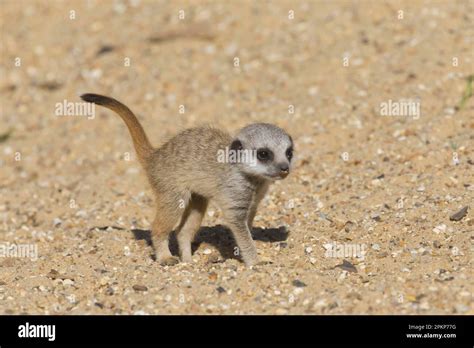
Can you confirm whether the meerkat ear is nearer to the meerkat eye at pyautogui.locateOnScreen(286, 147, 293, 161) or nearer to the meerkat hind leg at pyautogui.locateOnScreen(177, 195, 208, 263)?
the meerkat eye at pyautogui.locateOnScreen(286, 147, 293, 161)

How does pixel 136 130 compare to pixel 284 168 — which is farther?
pixel 136 130

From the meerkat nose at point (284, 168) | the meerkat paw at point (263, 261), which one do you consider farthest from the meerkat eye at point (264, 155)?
the meerkat paw at point (263, 261)

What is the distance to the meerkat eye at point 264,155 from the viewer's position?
6.32m

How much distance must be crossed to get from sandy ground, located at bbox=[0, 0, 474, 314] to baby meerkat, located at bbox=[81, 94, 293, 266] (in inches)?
13.4

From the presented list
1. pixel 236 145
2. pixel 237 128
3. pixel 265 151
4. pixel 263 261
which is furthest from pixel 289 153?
pixel 237 128

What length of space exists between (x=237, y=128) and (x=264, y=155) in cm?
373

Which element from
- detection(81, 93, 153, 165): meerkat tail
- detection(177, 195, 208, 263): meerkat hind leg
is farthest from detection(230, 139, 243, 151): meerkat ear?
detection(81, 93, 153, 165): meerkat tail

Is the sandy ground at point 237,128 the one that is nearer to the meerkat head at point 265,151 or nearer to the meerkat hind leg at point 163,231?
the meerkat hind leg at point 163,231

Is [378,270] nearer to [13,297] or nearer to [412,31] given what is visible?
[13,297]

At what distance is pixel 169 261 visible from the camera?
6715 mm

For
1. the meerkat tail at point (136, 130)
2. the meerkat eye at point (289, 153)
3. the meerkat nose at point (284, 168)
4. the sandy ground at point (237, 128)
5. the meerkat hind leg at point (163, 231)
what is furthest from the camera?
the meerkat tail at point (136, 130)

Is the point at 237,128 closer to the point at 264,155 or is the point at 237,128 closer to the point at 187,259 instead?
the point at 187,259

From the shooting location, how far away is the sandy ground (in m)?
5.86

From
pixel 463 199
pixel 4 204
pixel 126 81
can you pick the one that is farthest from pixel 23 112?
pixel 463 199
